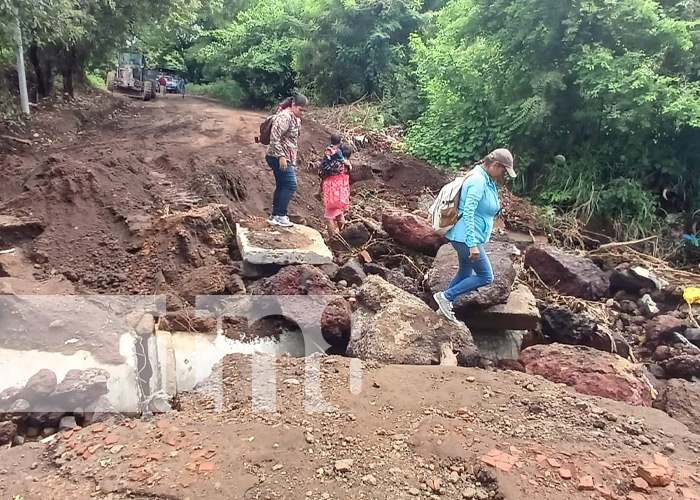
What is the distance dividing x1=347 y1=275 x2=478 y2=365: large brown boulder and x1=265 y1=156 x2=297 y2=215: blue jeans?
2.09 meters

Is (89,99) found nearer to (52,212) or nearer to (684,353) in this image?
(52,212)

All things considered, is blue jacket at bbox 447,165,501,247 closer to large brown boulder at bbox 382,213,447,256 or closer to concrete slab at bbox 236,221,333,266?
concrete slab at bbox 236,221,333,266

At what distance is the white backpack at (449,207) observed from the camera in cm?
503

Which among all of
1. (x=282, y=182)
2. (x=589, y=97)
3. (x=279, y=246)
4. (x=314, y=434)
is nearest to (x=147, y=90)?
(x=589, y=97)

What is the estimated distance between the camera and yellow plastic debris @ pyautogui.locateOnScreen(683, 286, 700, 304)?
7.18m

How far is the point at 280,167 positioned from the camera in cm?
673

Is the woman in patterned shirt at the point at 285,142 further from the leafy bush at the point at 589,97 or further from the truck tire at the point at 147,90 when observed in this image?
the truck tire at the point at 147,90

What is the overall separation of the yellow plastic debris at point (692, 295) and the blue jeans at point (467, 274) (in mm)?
3385

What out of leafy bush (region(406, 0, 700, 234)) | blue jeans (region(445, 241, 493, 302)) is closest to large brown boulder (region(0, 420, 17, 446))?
blue jeans (region(445, 241, 493, 302))

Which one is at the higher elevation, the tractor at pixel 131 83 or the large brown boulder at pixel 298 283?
the tractor at pixel 131 83

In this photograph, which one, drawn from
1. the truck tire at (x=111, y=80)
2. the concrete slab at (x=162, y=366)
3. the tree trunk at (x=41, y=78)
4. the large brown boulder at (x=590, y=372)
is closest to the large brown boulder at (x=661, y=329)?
the large brown boulder at (x=590, y=372)

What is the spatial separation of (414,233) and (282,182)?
5.42 feet

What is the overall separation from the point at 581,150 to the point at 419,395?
7552 millimetres

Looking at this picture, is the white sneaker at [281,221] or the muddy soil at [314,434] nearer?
the muddy soil at [314,434]
